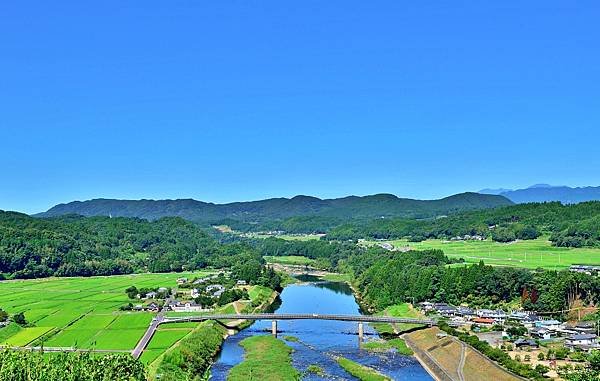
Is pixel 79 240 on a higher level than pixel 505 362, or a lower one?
higher

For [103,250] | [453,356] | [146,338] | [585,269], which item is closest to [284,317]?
[146,338]

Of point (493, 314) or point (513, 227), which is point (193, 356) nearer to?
point (493, 314)

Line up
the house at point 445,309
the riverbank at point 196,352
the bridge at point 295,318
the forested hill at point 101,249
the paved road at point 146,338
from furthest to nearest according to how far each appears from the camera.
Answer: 1. the forested hill at point 101,249
2. the house at point 445,309
3. the bridge at point 295,318
4. the paved road at point 146,338
5. the riverbank at point 196,352

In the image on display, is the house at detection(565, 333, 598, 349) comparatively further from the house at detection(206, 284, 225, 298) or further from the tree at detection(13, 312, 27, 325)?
the tree at detection(13, 312, 27, 325)

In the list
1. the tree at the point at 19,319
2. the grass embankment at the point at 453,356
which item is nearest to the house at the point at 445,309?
the grass embankment at the point at 453,356

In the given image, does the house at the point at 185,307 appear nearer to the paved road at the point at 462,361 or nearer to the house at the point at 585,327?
the paved road at the point at 462,361

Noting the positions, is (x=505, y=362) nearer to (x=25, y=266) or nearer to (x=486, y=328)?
(x=486, y=328)

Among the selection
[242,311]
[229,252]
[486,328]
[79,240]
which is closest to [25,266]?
[79,240]
